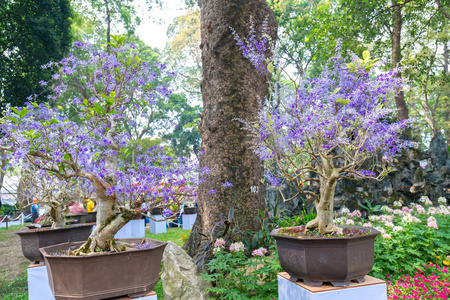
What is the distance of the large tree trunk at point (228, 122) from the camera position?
4.19 m

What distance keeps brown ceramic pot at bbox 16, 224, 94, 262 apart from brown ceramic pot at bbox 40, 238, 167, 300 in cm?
180

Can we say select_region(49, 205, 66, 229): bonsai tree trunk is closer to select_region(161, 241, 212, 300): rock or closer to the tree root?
select_region(161, 241, 212, 300): rock

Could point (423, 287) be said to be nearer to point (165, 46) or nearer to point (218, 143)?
point (218, 143)

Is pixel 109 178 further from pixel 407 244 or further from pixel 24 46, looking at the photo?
pixel 24 46

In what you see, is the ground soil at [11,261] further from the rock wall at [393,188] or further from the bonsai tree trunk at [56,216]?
the rock wall at [393,188]

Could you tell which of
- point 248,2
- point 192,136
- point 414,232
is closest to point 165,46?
point 192,136

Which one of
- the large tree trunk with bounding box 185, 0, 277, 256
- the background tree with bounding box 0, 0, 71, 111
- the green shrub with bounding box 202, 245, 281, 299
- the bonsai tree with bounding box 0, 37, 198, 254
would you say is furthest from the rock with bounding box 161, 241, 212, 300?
the background tree with bounding box 0, 0, 71, 111

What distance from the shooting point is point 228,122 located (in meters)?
4.29

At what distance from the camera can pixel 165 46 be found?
76.6 feet

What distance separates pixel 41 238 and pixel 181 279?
180 centimetres

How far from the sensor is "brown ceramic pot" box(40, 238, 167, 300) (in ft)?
6.88

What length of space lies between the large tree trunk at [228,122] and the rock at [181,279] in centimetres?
58

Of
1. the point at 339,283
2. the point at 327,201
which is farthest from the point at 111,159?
the point at 339,283

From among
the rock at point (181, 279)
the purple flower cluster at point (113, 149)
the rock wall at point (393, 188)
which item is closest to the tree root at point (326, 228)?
the purple flower cluster at point (113, 149)
